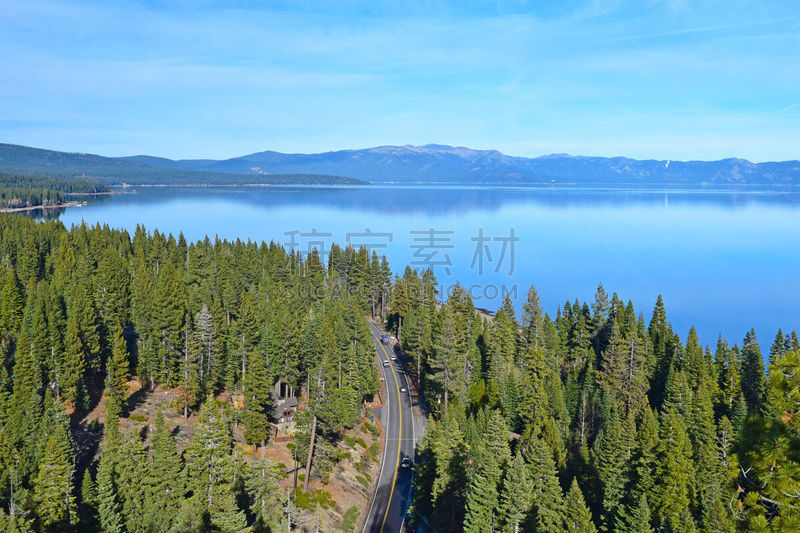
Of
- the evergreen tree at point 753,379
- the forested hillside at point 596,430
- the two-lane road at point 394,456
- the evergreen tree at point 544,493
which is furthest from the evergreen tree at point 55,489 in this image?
the evergreen tree at point 753,379

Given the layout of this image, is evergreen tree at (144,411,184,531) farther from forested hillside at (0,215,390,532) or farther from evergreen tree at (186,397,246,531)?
evergreen tree at (186,397,246,531)

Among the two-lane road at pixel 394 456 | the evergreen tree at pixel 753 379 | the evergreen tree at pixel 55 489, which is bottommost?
the two-lane road at pixel 394 456

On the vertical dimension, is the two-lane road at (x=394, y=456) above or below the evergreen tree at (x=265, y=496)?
below

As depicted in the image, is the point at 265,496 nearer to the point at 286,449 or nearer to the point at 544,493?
the point at 286,449

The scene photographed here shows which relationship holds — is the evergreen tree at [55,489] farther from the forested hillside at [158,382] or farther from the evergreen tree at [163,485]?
the evergreen tree at [163,485]

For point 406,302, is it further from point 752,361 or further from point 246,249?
point 752,361

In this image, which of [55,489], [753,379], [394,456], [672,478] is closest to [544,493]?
[672,478]

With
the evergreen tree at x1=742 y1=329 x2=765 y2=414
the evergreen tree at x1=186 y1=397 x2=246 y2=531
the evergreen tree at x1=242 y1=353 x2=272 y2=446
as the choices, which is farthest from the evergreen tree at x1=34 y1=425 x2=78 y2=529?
the evergreen tree at x1=742 y1=329 x2=765 y2=414
